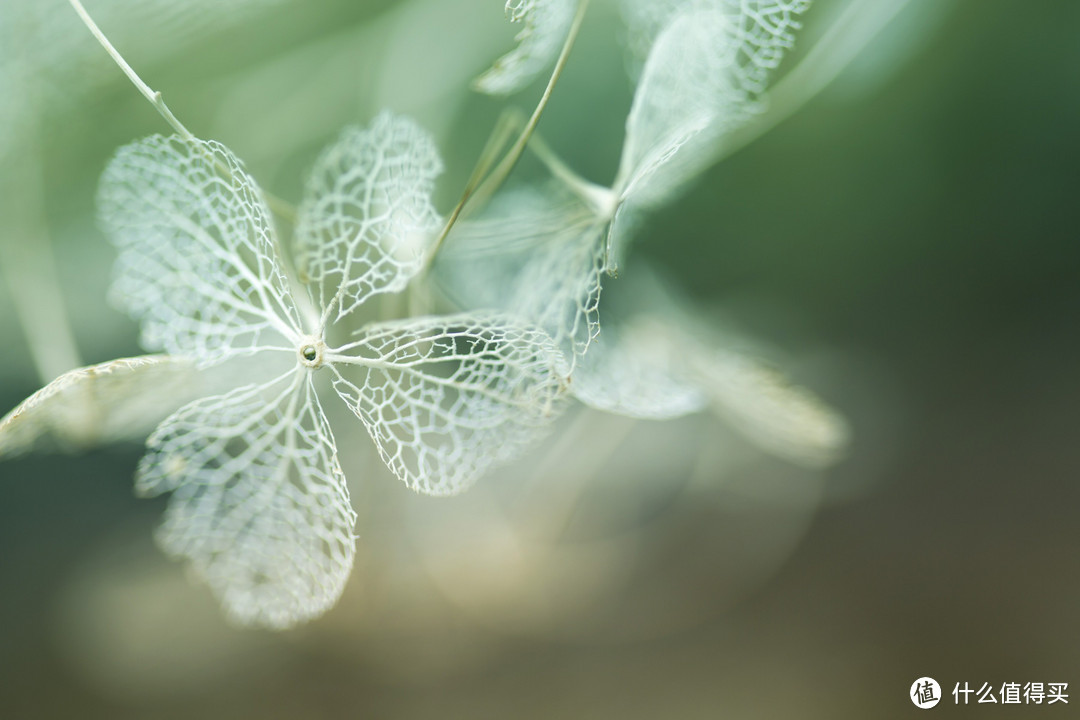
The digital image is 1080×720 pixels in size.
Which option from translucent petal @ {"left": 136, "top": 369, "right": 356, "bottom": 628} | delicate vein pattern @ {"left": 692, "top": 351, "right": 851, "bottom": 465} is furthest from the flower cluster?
delicate vein pattern @ {"left": 692, "top": 351, "right": 851, "bottom": 465}

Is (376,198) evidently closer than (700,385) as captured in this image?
Yes

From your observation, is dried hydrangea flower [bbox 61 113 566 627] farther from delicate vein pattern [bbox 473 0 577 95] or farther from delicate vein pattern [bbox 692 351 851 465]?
delicate vein pattern [bbox 692 351 851 465]

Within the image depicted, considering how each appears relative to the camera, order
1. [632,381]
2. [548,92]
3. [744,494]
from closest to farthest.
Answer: [548,92] → [632,381] → [744,494]

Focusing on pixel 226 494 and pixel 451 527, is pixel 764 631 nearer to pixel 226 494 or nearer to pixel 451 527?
pixel 451 527

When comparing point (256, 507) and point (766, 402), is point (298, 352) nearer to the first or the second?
point (256, 507)

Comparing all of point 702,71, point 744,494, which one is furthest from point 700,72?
point 744,494
